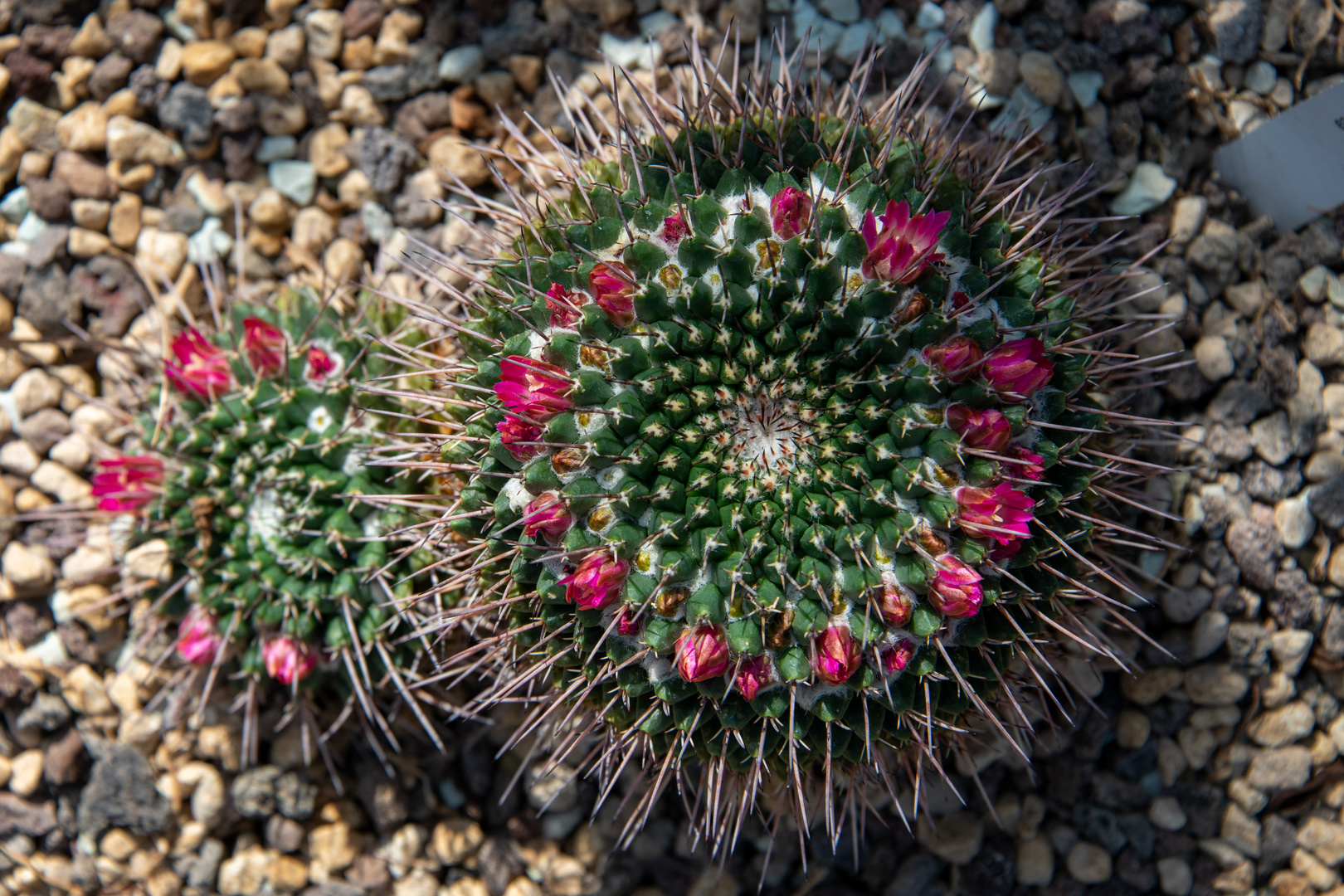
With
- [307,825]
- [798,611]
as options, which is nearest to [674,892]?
[307,825]

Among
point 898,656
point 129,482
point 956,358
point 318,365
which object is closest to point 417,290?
point 318,365

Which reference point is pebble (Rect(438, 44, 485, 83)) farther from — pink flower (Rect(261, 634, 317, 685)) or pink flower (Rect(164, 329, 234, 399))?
pink flower (Rect(261, 634, 317, 685))

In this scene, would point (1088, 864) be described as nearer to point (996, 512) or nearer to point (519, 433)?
point (996, 512)

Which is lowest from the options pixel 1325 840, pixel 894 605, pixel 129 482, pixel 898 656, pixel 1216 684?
pixel 1325 840

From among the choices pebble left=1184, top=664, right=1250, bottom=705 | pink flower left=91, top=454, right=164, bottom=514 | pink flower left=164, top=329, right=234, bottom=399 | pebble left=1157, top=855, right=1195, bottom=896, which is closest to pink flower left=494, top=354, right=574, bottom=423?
pink flower left=164, top=329, right=234, bottom=399

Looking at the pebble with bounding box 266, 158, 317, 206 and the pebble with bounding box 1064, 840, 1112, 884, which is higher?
the pebble with bounding box 266, 158, 317, 206

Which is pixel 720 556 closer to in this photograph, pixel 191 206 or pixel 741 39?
pixel 741 39

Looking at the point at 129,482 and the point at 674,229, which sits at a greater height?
the point at 674,229
